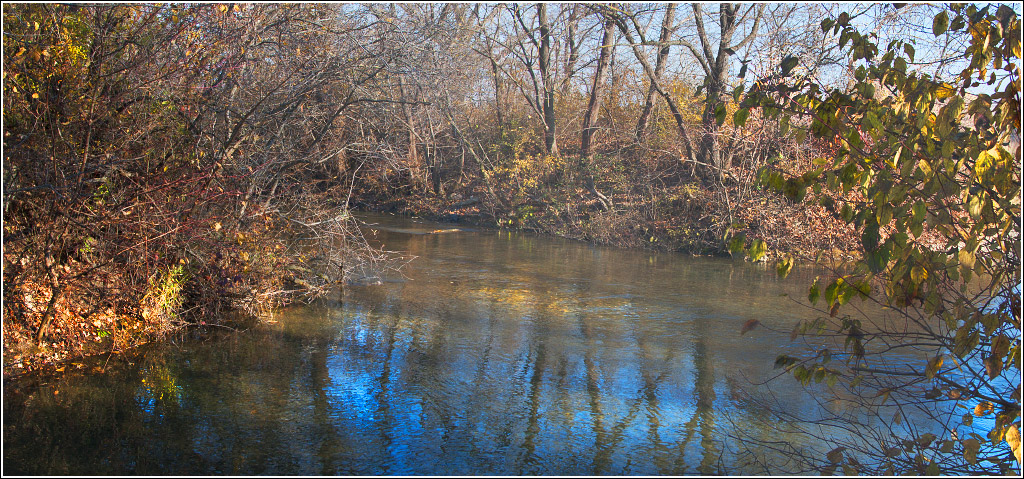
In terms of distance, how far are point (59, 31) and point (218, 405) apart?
340cm

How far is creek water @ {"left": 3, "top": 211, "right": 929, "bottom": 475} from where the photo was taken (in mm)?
5340

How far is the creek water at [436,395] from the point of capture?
5340mm

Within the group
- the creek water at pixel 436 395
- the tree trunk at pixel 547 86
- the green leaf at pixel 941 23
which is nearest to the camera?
the green leaf at pixel 941 23

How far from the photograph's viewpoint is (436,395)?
6754 millimetres

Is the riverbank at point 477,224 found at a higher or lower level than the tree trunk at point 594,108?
lower

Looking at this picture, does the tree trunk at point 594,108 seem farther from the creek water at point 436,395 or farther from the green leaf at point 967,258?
the green leaf at point 967,258

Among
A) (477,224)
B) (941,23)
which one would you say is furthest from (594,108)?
(941,23)

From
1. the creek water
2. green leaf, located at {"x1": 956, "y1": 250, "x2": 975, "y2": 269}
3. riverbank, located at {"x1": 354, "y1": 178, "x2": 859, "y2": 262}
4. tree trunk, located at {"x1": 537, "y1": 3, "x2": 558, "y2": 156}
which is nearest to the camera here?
green leaf, located at {"x1": 956, "y1": 250, "x2": 975, "y2": 269}

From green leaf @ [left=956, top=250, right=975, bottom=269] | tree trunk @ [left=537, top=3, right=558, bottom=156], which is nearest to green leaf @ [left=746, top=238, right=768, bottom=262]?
green leaf @ [left=956, top=250, right=975, bottom=269]

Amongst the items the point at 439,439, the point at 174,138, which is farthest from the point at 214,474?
the point at 174,138

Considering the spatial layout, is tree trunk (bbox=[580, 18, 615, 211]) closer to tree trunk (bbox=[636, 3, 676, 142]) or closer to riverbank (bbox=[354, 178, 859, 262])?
riverbank (bbox=[354, 178, 859, 262])

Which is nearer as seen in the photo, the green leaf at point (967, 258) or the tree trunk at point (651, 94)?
the green leaf at point (967, 258)

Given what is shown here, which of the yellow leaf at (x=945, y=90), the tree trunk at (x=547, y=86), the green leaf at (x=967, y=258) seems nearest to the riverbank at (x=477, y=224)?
the green leaf at (x=967, y=258)

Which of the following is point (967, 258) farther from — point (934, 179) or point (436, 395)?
point (436, 395)
